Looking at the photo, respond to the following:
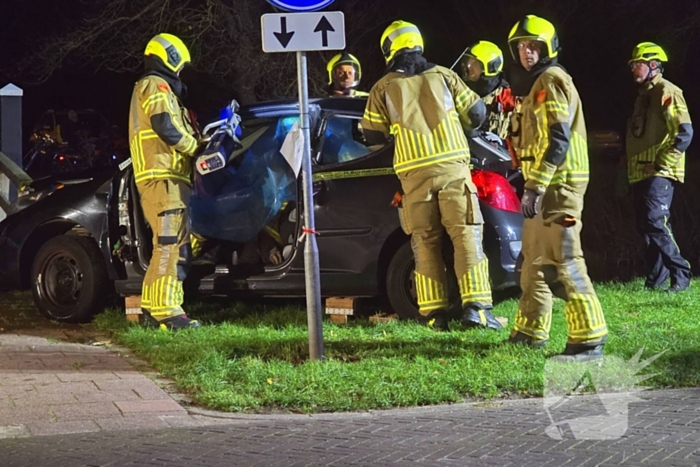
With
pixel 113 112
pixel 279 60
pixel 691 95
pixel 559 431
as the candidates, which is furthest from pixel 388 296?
pixel 113 112

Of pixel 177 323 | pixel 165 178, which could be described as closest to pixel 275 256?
pixel 177 323

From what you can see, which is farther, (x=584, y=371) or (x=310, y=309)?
(x=310, y=309)

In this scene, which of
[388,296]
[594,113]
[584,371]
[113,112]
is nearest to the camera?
[584,371]

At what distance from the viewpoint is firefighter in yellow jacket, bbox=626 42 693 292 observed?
938 cm

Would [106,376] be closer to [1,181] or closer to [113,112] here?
[1,181]

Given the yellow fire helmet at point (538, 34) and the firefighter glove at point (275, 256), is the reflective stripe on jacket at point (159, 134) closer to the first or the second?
the firefighter glove at point (275, 256)

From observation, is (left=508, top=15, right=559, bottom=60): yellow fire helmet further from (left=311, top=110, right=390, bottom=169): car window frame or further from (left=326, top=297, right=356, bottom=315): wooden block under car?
(left=326, top=297, right=356, bottom=315): wooden block under car

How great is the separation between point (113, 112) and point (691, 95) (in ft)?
50.8

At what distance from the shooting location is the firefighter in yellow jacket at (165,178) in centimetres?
804

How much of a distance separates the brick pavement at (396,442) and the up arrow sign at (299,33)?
7.43ft

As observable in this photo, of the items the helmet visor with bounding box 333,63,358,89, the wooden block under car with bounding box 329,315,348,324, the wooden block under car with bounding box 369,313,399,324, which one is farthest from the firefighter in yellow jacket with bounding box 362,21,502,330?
the helmet visor with bounding box 333,63,358,89

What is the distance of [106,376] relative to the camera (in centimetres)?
680

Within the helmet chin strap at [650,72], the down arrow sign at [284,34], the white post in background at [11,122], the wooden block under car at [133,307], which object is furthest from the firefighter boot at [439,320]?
the white post in background at [11,122]

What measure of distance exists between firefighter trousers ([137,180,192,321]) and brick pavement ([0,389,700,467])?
8.29 feet
